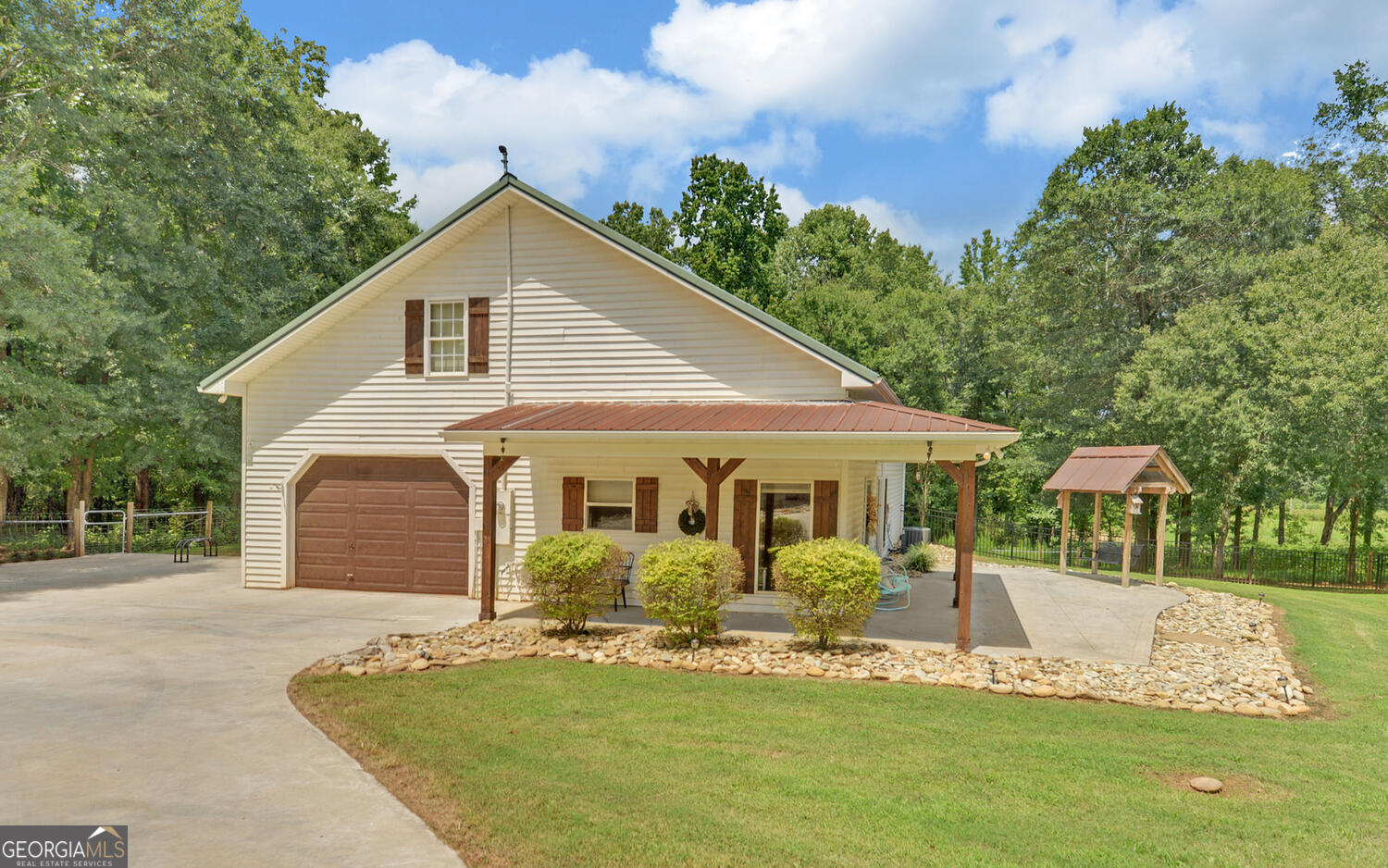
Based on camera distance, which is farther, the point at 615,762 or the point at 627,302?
the point at 627,302

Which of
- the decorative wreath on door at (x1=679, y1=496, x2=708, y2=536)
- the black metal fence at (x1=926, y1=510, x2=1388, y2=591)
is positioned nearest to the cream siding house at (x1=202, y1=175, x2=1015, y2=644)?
the decorative wreath on door at (x1=679, y1=496, x2=708, y2=536)

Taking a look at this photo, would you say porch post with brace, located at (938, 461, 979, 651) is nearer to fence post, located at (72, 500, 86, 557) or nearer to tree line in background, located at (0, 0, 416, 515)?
tree line in background, located at (0, 0, 416, 515)

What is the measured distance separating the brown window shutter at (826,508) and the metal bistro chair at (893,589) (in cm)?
144

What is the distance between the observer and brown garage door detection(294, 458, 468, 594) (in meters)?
14.2

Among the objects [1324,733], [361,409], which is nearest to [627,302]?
[361,409]

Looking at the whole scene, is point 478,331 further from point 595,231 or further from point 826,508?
point 826,508

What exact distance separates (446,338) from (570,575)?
6069 millimetres

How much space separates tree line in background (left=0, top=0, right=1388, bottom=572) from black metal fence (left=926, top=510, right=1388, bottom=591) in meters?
1.21

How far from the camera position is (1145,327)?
85.5 feet

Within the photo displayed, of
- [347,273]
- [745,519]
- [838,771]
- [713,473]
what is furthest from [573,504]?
[347,273]

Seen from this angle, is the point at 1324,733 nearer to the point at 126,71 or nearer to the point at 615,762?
the point at 615,762

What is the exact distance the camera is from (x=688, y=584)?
9.97m

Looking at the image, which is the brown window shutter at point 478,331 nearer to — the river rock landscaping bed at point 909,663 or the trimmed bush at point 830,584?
the river rock landscaping bed at point 909,663

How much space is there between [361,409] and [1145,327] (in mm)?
24624
